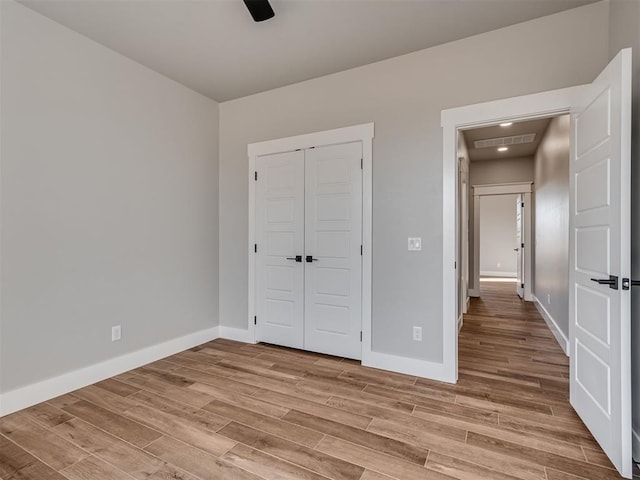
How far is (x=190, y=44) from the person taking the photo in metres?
2.76

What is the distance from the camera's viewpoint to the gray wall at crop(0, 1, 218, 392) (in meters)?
2.28

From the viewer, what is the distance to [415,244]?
9.43 feet

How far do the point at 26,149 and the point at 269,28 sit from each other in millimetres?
1948

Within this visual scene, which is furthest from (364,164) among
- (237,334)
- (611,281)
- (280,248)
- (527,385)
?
(237,334)

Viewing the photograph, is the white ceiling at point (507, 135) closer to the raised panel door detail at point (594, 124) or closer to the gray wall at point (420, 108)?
the gray wall at point (420, 108)

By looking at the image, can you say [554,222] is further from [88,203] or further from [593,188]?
[88,203]

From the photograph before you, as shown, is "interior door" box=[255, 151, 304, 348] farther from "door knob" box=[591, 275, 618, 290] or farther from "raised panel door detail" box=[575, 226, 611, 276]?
"door knob" box=[591, 275, 618, 290]

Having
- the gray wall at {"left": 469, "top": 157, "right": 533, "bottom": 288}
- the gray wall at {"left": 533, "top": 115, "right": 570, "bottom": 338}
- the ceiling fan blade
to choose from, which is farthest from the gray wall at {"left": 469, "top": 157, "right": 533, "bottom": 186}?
the ceiling fan blade

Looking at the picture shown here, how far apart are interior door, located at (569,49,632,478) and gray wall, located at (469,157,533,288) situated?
15.2 feet

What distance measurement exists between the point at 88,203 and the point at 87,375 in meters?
1.39

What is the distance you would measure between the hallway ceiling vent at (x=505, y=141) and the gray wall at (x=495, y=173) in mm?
1347

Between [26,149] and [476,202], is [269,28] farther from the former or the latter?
[476,202]

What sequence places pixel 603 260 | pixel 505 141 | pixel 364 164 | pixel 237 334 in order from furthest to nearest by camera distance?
pixel 505 141, pixel 237 334, pixel 364 164, pixel 603 260

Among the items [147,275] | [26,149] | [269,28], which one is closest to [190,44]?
[269,28]
